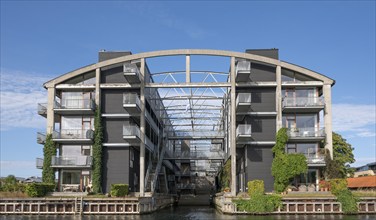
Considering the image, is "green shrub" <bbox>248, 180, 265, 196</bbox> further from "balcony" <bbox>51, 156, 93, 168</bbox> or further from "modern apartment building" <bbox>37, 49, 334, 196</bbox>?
"balcony" <bbox>51, 156, 93, 168</bbox>

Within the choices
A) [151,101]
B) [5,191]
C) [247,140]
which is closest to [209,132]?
[151,101]

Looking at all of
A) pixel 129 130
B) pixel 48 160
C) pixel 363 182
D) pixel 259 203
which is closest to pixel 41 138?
pixel 48 160

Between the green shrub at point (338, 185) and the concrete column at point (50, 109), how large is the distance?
1118 inches

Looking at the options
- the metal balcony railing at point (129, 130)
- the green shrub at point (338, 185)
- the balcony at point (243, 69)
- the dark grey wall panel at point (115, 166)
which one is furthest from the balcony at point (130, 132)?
the green shrub at point (338, 185)

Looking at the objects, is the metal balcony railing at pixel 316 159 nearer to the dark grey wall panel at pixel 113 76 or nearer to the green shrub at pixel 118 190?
the green shrub at pixel 118 190

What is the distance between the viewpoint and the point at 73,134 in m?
47.2

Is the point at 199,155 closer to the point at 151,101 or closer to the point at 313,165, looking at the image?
the point at 151,101

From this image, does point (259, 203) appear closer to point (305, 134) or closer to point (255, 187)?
point (255, 187)

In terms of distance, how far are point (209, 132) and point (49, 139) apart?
79.1ft

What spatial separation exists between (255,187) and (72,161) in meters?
18.7

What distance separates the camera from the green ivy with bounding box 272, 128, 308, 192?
1687 inches

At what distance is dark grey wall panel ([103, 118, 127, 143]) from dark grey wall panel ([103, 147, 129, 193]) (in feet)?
3.09

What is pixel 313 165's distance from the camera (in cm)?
4512

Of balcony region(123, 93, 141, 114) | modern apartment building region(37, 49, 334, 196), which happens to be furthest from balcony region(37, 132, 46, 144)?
balcony region(123, 93, 141, 114)
